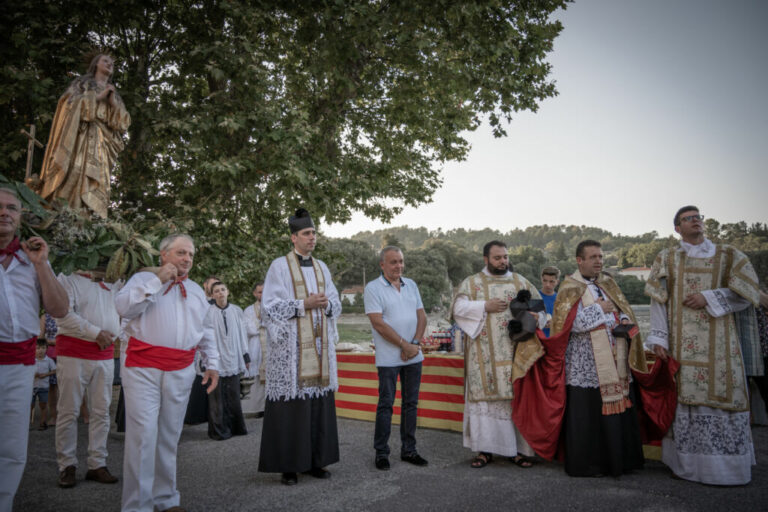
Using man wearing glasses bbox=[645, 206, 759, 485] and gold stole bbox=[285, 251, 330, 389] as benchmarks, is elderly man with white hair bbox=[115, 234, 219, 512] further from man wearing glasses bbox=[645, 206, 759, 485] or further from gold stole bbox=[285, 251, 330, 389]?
man wearing glasses bbox=[645, 206, 759, 485]

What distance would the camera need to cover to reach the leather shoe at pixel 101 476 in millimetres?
4574

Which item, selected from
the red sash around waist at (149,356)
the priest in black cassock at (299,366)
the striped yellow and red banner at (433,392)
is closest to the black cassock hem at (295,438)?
the priest in black cassock at (299,366)

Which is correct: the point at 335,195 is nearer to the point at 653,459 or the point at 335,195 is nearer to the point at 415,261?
the point at 653,459

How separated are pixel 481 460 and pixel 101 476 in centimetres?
368

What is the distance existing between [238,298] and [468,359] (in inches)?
273

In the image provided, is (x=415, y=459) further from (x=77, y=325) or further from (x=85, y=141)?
(x=85, y=141)

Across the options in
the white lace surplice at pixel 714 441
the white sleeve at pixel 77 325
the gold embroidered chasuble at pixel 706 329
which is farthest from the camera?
the white sleeve at pixel 77 325

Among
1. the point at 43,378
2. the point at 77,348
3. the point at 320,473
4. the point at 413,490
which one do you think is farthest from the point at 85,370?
the point at 43,378

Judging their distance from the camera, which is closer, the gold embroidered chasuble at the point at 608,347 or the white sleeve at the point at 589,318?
the gold embroidered chasuble at the point at 608,347

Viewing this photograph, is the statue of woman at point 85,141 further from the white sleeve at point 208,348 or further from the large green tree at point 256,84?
the large green tree at point 256,84

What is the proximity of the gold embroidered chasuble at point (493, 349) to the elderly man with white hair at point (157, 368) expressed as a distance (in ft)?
9.43

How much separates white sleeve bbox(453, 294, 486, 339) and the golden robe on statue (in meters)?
3.70

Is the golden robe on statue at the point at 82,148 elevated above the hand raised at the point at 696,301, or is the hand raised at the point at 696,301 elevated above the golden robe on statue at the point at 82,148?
the golden robe on statue at the point at 82,148

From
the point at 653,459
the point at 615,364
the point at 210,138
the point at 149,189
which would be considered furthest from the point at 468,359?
the point at 149,189
